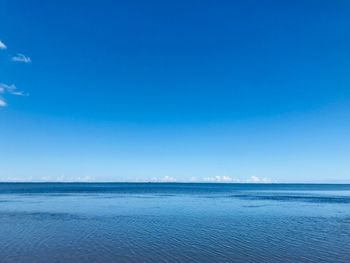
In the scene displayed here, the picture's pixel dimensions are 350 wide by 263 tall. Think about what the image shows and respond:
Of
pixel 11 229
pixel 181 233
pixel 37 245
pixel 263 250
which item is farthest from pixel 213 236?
pixel 11 229

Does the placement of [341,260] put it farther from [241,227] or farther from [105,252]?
[105,252]

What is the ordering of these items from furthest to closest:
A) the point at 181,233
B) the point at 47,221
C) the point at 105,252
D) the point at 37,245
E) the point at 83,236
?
1. the point at 47,221
2. the point at 181,233
3. the point at 83,236
4. the point at 37,245
5. the point at 105,252

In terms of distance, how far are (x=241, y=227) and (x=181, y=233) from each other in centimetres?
579

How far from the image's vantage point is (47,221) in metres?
29.4

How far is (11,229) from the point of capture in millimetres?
24828

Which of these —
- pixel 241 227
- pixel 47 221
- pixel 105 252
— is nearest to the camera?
pixel 105 252

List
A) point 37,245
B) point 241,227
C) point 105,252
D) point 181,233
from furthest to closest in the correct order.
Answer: point 241,227 < point 181,233 < point 37,245 < point 105,252

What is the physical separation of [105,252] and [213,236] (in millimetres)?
8107

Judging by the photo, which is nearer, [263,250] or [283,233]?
[263,250]

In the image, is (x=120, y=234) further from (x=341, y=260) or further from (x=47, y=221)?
(x=341, y=260)

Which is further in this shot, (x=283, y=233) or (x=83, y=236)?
(x=283, y=233)

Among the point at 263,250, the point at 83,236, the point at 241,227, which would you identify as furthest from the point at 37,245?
the point at 241,227

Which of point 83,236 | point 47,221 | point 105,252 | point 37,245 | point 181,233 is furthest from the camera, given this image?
point 47,221

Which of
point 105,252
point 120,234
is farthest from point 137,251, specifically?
point 120,234
